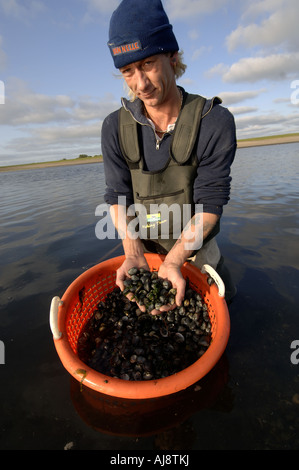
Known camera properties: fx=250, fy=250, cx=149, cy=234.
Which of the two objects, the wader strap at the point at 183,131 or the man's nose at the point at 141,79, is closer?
the man's nose at the point at 141,79

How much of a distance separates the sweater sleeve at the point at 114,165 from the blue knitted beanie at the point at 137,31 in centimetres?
83

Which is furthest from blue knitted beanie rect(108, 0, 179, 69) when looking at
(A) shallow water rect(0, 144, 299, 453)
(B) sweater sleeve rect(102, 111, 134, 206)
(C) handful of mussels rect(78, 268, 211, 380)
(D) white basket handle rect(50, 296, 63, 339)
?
(A) shallow water rect(0, 144, 299, 453)

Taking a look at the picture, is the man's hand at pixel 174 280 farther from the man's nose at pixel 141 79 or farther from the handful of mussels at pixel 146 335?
the man's nose at pixel 141 79

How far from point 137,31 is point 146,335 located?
10.4 ft

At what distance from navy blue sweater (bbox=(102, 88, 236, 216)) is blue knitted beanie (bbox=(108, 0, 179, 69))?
70cm

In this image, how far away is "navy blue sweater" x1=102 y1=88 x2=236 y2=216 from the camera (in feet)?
9.14

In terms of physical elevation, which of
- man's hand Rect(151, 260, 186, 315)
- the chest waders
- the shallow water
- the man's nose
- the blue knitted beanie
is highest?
the blue knitted beanie

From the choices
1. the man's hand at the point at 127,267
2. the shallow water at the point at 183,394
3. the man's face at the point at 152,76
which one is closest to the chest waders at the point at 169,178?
the man's face at the point at 152,76

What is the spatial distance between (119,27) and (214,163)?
1639 millimetres

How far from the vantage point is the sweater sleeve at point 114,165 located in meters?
3.20

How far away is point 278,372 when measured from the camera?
8.36ft

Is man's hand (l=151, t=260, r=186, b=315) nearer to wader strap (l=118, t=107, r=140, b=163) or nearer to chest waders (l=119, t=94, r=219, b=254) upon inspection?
chest waders (l=119, t=94, r=219, b=254)

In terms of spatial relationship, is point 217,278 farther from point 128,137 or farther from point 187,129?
point 128,137

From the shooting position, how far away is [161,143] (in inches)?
120
